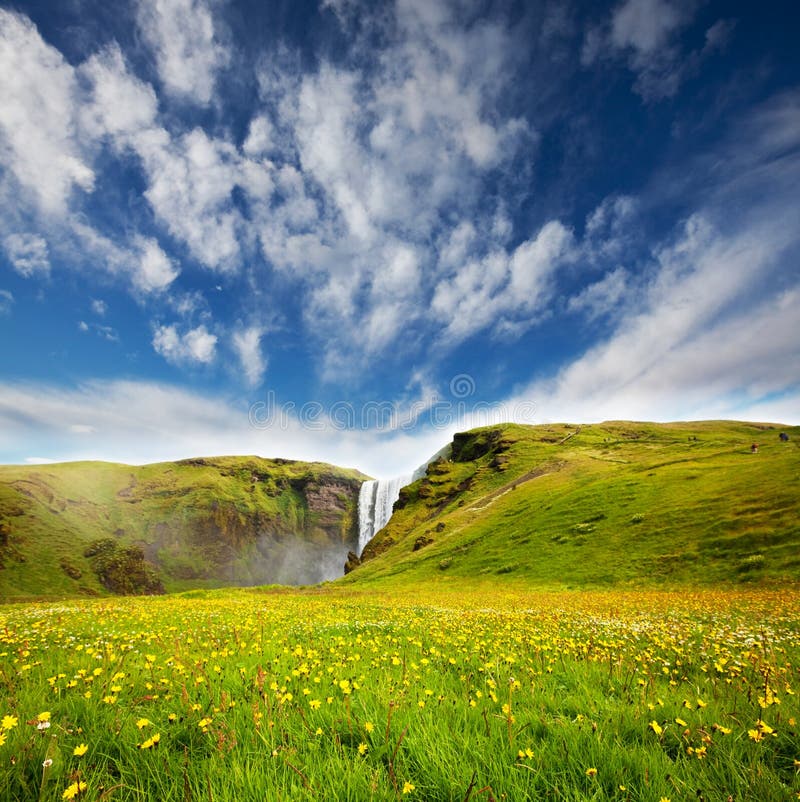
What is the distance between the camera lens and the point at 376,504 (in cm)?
17550

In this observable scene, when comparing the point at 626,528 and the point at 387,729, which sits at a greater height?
the point at 626,528

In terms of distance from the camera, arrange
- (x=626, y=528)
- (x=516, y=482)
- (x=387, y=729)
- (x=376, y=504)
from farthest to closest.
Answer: (x=376, y=504) < (x=516, y=482) < (x=626, y=528) < (x=387, y=729)

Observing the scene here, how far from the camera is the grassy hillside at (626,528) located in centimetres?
3506

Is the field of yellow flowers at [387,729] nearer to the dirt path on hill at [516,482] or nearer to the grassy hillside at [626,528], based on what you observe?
the grassy hillside at [626,528]

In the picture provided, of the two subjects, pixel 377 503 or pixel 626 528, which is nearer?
pixel 626 528

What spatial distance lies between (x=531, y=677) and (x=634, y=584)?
3911 cm

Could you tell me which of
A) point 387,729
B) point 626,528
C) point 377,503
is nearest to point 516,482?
point 626,528

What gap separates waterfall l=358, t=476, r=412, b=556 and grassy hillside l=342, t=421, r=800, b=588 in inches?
2131

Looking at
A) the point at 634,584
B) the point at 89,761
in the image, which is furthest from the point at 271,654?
the point at 634,584

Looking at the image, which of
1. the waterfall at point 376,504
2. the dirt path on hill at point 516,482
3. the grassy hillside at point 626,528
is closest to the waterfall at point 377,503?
the waterfall at point 376,504

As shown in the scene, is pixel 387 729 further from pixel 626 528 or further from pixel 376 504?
pixel 376 504

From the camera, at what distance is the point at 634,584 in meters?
36.6

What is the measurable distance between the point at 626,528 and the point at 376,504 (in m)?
135

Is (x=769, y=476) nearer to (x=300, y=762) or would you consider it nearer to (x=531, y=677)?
(x=531, y=677)
